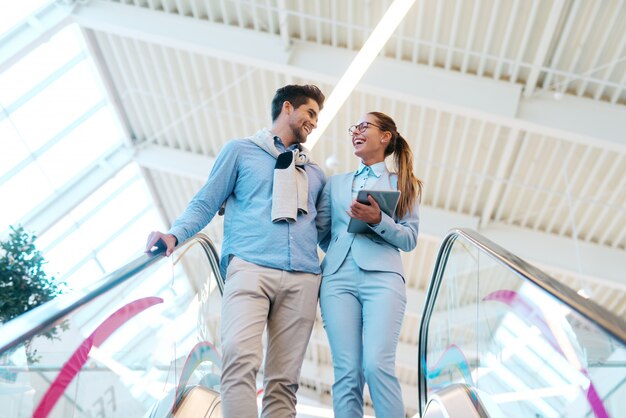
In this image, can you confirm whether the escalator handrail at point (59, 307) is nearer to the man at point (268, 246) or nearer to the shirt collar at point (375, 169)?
the man at point (268, 246)

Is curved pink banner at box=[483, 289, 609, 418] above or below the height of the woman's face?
above

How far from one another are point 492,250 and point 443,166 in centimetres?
940

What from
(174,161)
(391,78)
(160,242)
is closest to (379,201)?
(160,242)

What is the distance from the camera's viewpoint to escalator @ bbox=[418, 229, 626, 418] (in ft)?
5.73

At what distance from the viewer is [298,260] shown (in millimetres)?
2900

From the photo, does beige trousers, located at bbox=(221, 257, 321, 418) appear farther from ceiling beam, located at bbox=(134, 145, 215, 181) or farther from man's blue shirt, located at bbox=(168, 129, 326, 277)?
ceiling beam, located at bbox=(134, 145, 215, 181)

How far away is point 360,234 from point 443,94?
→ 278 inches

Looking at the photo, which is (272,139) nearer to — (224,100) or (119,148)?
(224,100)

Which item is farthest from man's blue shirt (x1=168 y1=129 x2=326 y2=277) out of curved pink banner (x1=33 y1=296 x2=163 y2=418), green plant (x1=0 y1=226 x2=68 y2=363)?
green plant (x1=0 y1=226 x2=68 y2=363)

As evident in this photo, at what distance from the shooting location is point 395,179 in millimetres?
3318

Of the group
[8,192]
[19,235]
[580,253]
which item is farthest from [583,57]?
[8,192]

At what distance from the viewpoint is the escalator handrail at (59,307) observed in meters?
1.70

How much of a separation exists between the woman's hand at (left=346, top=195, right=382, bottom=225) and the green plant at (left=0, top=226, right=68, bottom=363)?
494cm

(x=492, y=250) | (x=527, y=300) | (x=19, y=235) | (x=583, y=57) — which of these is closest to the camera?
(x=527, y=300)
